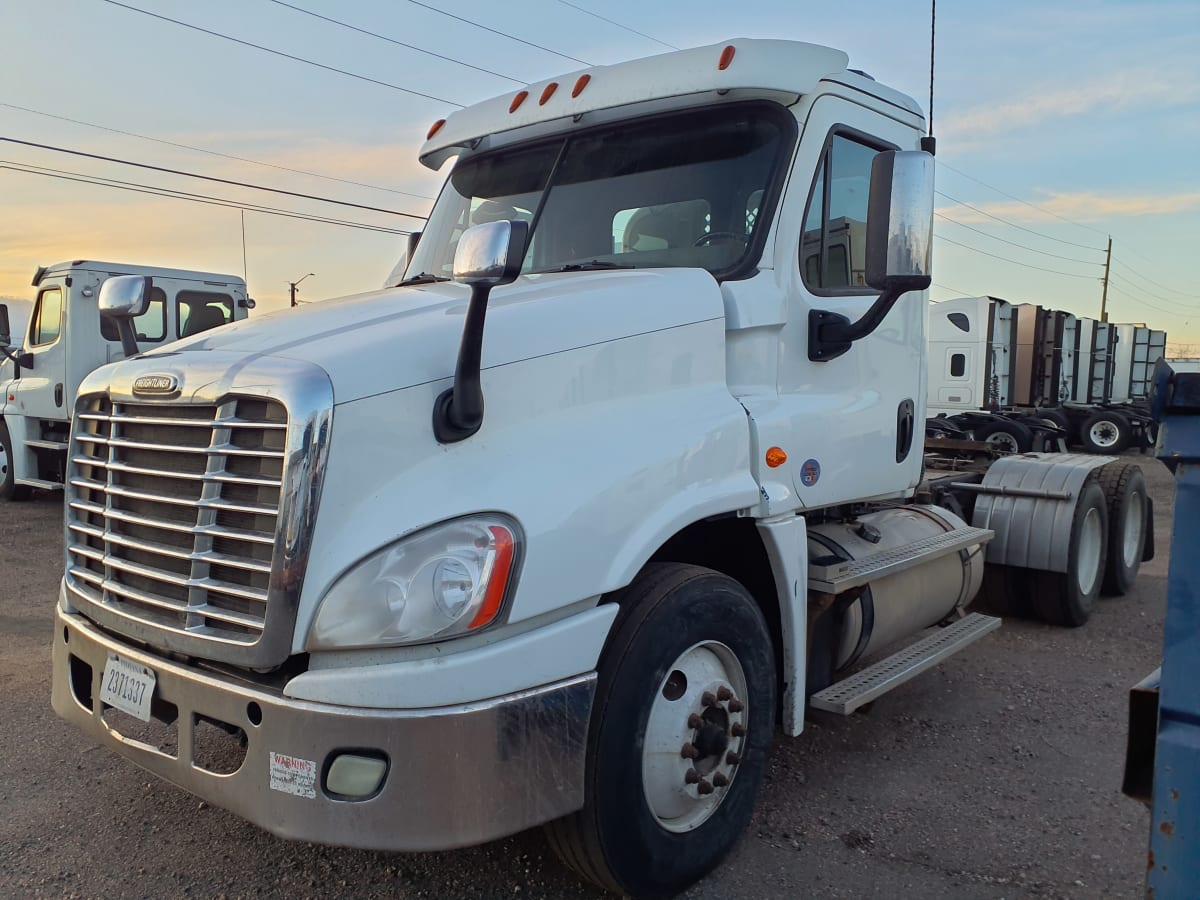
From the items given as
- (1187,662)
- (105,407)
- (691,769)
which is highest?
(105,407)

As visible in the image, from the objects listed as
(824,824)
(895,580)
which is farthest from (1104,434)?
(824,824)

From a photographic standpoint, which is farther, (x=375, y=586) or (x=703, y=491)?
(x=703, y=491)

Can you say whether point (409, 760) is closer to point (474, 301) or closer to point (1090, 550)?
point (474, 301)

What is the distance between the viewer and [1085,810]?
3.90m

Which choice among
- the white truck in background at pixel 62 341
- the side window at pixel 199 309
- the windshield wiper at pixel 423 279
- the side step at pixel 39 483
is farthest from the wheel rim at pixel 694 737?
the side window at pixel 199 309

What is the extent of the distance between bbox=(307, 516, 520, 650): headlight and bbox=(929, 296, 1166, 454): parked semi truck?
15.5 m

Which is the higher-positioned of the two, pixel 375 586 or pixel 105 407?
pixel 105 407

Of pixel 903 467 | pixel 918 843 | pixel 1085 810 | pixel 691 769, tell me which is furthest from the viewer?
pixel 903 467

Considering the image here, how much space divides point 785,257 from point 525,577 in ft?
6.00

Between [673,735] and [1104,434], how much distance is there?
22.5 metres

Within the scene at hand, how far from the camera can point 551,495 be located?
2648 mm

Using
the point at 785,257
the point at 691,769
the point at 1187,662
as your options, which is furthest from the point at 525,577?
the point at 785,257

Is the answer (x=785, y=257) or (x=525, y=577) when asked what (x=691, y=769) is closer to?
(x=525, y=577)

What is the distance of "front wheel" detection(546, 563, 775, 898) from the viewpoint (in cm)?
279
